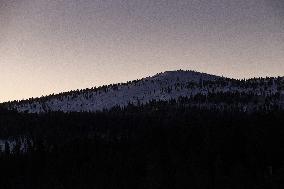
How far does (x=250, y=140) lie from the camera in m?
135

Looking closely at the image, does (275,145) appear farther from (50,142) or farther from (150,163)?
(50,142)

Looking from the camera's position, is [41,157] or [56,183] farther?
[41,157]

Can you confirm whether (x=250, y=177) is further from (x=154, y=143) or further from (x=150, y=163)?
(x=154, y=143)

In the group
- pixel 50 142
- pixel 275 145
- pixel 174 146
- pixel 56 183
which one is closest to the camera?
pixel 56 183

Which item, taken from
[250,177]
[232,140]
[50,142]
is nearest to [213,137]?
[232,140]

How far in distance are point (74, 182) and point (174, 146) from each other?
94.1ft

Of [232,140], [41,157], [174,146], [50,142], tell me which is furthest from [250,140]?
[50,142]

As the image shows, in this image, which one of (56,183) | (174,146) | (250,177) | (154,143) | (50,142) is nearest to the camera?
(250,177)

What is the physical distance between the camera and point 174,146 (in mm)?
140875

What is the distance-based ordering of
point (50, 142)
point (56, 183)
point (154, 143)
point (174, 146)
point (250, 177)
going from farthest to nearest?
1. point (50, 142)
2. point (154, 143)
3. point (174, 146)
4. point (56, 183)
5. point (250, 177)

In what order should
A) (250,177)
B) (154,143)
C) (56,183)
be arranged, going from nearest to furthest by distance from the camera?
1. (250,177)
2. (56,183)
3. (154,143)

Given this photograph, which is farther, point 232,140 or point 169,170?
point 232,140

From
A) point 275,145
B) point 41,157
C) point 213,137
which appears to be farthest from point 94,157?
point 275,145

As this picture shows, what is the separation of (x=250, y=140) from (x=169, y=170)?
2798 centimetres
